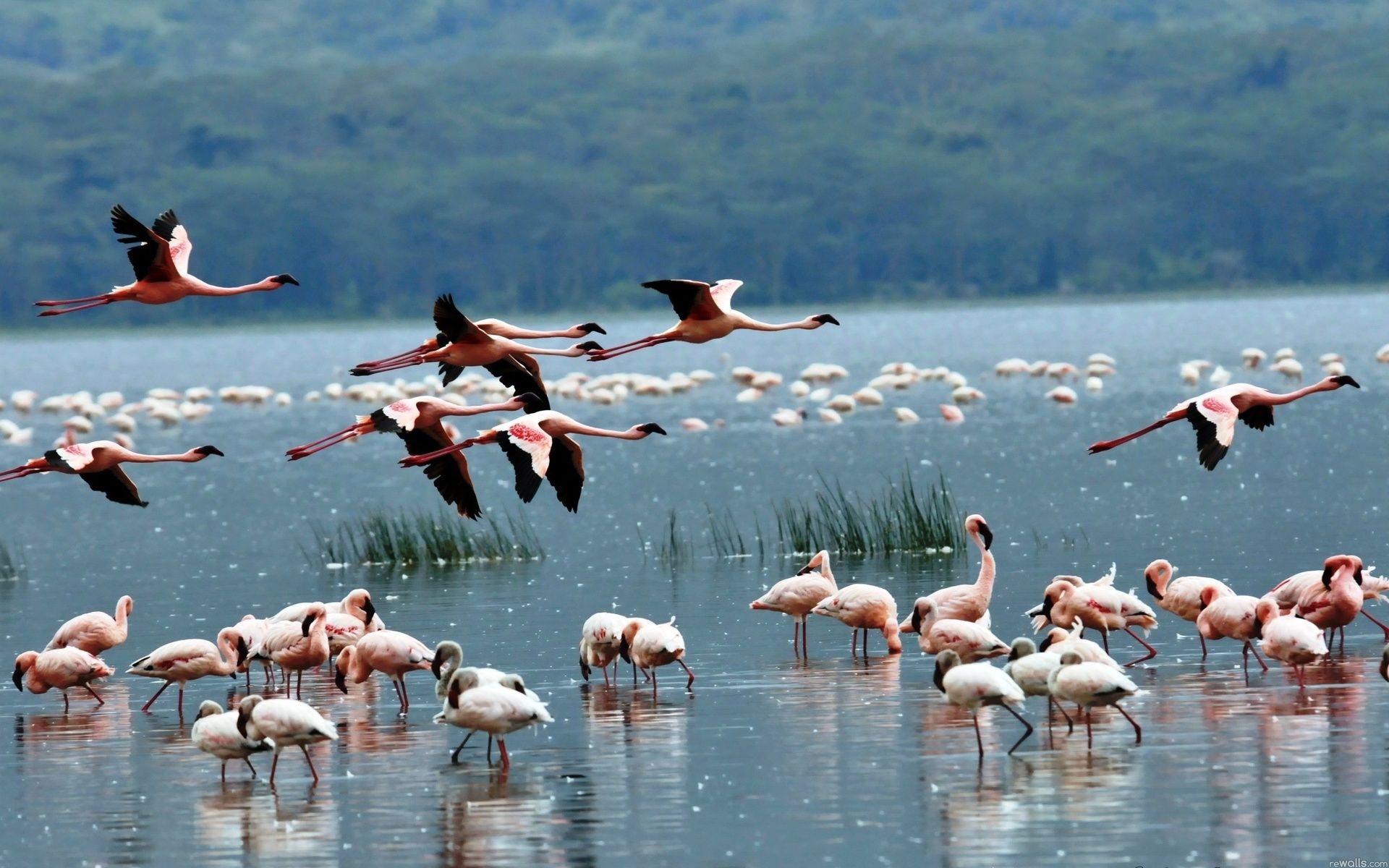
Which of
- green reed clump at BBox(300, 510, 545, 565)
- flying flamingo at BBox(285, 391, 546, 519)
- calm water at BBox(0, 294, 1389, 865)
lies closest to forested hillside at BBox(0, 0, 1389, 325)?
calm water at BBox(0, 294, 1389, 865)

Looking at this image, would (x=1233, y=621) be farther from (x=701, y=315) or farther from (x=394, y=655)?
(x=394, y=655)

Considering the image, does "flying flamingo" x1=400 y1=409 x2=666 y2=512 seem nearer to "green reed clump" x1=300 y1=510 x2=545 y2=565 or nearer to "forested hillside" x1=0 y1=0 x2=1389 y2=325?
"green reed clump" x1=300 y1=510 x2=545 y2=565

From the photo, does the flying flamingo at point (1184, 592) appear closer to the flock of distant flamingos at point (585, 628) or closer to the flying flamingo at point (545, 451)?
the flock of distant flamingos at point (585, 628)

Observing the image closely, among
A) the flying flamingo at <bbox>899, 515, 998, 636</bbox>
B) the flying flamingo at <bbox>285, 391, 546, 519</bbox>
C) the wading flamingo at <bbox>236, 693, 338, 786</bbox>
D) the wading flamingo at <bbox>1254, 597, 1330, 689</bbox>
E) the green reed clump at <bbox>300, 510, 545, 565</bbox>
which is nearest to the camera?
the wading flamingo at <bbox>236, 693, 338, 786</bbox>

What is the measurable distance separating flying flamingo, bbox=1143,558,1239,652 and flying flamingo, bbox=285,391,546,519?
567cm

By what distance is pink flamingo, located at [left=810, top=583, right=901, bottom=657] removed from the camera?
18.0 meters

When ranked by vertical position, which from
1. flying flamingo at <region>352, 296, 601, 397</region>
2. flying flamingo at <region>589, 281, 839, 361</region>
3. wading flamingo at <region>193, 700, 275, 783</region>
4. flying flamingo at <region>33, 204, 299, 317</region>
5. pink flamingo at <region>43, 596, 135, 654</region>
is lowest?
wading flamingo at <region>193, 700, 275, 783</region>

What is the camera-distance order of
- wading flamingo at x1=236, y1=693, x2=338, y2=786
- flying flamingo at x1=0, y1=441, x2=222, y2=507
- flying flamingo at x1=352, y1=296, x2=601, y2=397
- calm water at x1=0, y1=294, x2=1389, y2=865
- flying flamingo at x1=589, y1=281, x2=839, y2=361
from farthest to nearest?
flying flamingo at x1=589, y1=281, x2=839, y2=361, flying flamingo at x1=0, y1=441, x2=222, y2=507, flying flamingo at x1=352, y1=296, x2=601, y2=397, wading flamingo at x1=236, y1=693, x2=338, y2=786, calm water at x1=0, y1=294, x2=1389, y2=865

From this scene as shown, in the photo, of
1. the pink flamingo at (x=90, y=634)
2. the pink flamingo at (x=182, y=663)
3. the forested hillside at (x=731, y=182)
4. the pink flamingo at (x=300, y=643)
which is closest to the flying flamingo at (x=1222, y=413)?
the pink flamingo at (x=300, y=643)

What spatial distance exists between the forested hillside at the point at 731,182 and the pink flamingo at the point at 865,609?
12243 centimetres

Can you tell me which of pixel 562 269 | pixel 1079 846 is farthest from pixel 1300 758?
pixel 562 269

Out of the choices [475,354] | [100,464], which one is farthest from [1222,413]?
[100,464]

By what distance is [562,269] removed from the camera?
483ft

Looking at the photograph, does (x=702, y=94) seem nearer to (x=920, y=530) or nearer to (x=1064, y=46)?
(x=1064, y=46)
